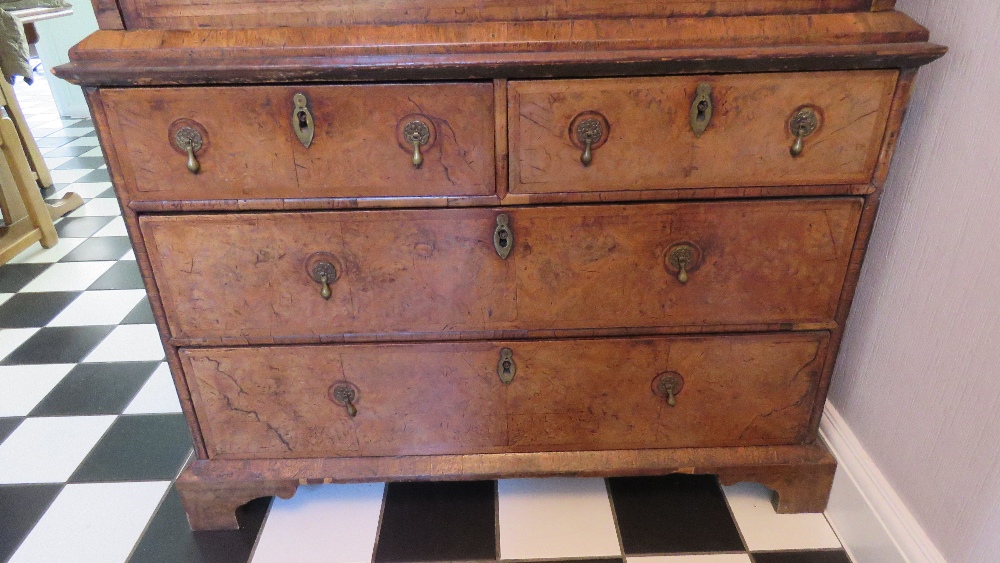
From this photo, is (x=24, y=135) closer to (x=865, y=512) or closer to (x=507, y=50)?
(x=507, y=50)

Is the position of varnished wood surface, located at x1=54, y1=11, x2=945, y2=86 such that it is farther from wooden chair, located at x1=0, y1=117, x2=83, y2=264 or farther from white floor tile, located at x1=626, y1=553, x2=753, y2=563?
wooden chair, located at x1=0, y1=117, x2=83, y2=264

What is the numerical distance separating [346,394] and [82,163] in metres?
3.54

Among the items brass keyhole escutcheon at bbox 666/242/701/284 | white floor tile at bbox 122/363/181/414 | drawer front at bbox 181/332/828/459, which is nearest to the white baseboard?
drawer front at bbox 181/332/828/459

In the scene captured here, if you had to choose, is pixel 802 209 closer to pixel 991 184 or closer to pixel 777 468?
pixel 991 184

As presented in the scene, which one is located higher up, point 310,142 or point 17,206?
point 310,142

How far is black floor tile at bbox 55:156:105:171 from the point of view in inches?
149

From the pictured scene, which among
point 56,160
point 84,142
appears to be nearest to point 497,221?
point 56,160

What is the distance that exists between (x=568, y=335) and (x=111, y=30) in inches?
36.2

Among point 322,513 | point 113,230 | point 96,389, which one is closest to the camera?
point 322,513

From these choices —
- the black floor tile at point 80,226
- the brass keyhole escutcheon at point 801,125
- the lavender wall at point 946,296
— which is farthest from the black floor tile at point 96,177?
the lavender wall at point 946,296

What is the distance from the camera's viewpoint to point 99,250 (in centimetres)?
277

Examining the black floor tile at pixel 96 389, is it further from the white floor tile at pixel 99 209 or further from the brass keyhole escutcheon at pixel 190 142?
the white floor tile at pixel 99 209

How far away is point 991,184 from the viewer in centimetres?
99

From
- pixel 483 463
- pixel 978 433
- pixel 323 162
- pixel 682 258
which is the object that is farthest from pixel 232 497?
pixel 978 433
